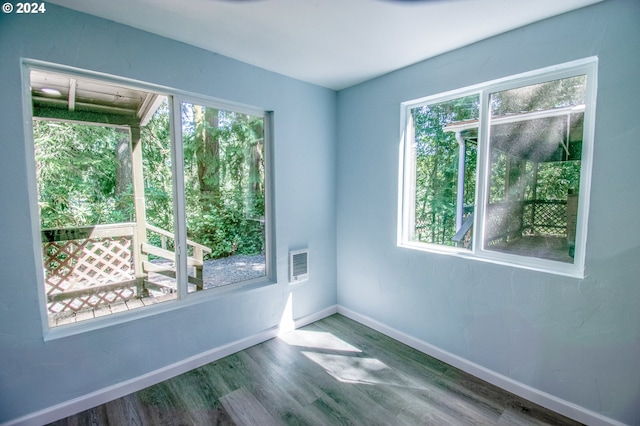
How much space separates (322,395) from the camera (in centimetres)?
203

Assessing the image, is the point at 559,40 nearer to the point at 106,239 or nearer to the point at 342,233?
the point at 342,233

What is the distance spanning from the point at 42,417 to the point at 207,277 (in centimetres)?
124

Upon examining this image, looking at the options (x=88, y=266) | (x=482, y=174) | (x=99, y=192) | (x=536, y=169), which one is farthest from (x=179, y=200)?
(x=536, y=169)

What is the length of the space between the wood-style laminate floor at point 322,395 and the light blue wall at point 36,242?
232 mm

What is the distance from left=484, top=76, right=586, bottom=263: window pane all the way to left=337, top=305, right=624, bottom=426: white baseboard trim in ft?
3.03

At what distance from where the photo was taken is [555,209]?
192 cm

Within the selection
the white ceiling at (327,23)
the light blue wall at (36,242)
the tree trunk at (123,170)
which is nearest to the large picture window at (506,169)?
the white ceiling at (327,23)

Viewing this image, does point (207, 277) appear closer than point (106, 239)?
No

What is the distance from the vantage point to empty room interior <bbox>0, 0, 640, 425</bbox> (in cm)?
165

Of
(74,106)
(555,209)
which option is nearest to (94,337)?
(74,106)

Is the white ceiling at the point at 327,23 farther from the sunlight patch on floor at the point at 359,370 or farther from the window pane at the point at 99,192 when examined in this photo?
the sunlight patch on floor at the point at 359,370

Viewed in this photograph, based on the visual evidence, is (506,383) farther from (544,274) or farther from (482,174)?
(482,174)

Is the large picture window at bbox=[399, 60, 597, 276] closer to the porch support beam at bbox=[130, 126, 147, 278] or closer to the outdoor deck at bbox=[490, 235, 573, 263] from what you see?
the outdoor deck at bbox=[490, 235, 573, 263]

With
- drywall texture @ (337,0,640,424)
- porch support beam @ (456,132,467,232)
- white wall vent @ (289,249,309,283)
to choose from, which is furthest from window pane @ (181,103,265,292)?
porch support beam @ (456,132,467,232)
